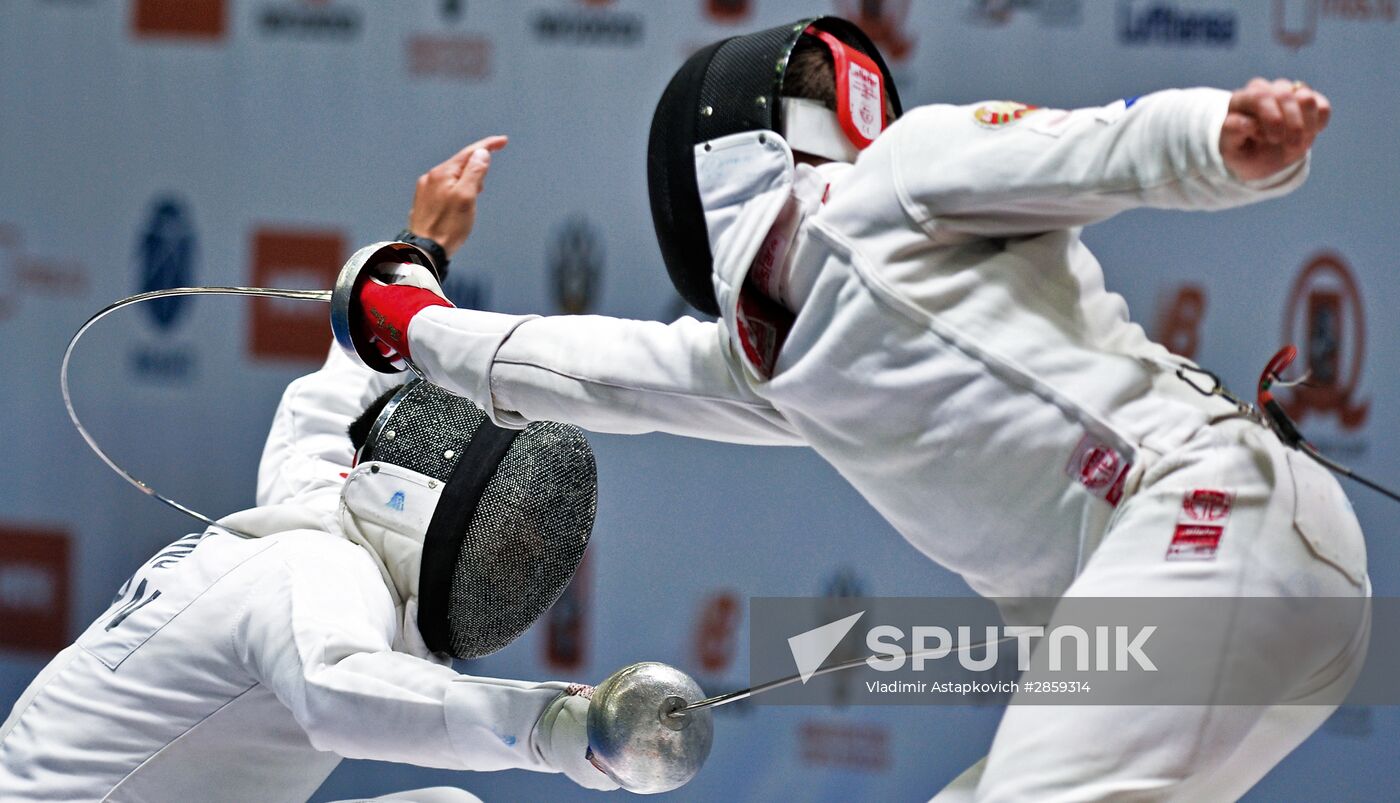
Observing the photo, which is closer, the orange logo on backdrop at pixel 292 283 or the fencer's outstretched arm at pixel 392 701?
the fencer's outstretched arm at pixel 392 701

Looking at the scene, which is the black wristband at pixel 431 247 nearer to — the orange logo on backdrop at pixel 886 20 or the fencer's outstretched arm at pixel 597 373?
the fencer's outstretched arm at pixel 597 373

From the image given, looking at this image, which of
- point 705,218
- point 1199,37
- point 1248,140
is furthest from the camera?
point 1199,37

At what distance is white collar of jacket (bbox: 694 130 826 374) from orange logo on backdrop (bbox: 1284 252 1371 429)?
1.65 metres

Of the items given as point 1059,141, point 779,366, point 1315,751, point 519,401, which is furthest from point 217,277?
point 1315,751

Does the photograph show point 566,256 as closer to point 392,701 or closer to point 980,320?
point 392,701

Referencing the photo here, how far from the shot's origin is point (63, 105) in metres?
2.88

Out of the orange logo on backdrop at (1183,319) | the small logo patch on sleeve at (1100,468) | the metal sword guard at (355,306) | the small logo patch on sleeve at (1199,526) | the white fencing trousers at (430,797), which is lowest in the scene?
the white fencing trousers at (430,797)

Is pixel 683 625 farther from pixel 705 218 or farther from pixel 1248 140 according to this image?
pixel 1248 140

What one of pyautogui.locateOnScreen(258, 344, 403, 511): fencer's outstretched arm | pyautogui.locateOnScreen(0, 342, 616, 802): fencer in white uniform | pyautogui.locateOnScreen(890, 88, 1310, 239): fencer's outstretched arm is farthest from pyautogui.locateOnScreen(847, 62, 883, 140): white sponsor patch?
pyautogui.locateOnScreen(258, 344, 403, 511): fencer's outstretched arm

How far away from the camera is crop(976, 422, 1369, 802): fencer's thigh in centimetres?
104

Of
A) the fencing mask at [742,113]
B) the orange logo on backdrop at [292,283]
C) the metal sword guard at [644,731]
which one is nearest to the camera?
the fencing mask at [742,113]

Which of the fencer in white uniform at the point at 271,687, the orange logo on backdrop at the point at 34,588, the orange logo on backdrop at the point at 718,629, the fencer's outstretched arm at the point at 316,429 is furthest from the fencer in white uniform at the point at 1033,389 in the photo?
the orange logo on backdrop at the point at 34,588

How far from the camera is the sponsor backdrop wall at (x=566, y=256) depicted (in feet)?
8.25

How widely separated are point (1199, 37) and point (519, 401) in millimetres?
1750
